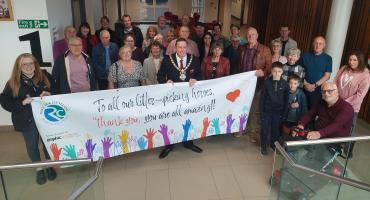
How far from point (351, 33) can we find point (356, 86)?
197 centimetres

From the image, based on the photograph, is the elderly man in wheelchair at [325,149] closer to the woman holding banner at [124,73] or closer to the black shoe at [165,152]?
the black shoe at [165,152]

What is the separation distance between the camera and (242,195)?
3.58 metres

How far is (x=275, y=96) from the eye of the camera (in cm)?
407

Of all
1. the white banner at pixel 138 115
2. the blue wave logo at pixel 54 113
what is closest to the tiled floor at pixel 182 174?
the white banner at pixel 138 115

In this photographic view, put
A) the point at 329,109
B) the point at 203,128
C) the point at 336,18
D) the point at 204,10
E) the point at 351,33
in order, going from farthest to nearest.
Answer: the point at 204,10 → the point at 351,33 → the point at 336,18 → the point at 203,128 → the point at 329,109

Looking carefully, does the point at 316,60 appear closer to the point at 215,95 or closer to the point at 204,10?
the point at 215,95

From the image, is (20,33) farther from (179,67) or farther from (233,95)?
(233,95)

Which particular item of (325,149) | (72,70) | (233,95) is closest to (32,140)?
(72,70)

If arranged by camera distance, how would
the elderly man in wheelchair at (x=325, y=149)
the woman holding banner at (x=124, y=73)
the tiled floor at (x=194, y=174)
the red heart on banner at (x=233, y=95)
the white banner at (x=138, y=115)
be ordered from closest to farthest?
the elderly man in wheelchair at (x=325, y=149) → the white banner at (x=138, y=115) → the tiled floor at (x=194, y=174) → the woman holding banner at (x=124, y=73) → the red heart on banner at (x=233, y=95)

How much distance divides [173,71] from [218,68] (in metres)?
0.66

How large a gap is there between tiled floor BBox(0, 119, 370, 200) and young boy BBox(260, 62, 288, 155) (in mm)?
341

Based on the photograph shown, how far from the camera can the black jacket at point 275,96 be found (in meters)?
4.05

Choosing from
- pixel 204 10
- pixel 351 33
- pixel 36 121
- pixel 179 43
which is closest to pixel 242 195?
pixel 179 43

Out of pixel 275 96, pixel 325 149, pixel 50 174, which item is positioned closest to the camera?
pixel 325 149
